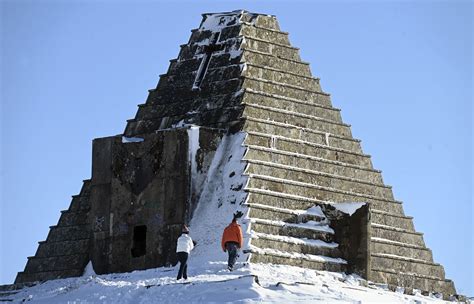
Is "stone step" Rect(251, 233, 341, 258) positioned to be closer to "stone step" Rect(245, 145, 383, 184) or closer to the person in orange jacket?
the person in orange jacket

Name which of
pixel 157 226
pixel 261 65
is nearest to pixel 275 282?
pixel 157 226

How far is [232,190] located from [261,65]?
4588mm

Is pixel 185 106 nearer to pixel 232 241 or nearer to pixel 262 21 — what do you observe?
pixel 262 21

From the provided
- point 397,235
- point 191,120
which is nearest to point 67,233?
point 191,120

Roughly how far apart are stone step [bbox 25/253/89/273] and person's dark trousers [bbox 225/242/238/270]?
7.02 metres

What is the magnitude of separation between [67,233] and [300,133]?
7235 millimetres

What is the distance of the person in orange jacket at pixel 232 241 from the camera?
1635 inches

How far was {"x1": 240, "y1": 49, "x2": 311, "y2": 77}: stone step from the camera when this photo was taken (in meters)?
48.2

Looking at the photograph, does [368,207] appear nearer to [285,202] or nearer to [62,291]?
[285,202]

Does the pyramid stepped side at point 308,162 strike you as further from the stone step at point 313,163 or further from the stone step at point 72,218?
the stone step at point 72,218

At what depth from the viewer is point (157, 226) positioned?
150ft

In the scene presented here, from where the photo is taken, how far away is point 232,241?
41.5 m

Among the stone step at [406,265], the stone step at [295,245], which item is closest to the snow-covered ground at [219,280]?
the stone step at [295,245]

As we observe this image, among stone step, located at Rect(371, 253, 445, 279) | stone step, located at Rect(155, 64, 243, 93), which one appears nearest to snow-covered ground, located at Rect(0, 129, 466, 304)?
stone step, located at Rect(371, 253, 445, 279)
